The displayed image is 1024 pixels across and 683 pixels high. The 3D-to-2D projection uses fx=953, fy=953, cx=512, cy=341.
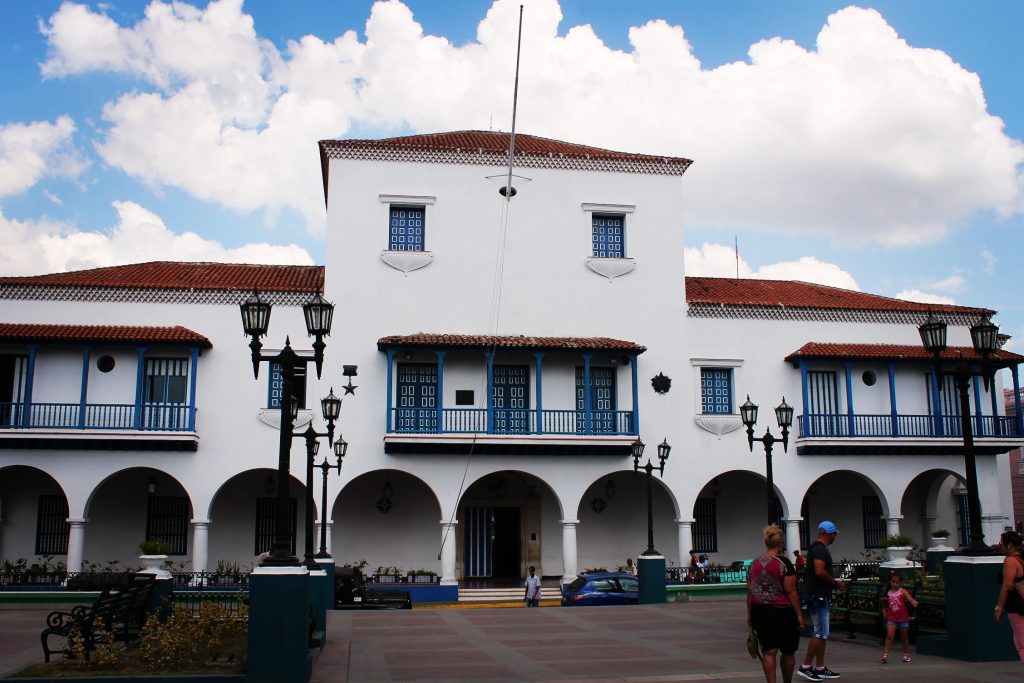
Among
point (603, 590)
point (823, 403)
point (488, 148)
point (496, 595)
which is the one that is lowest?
point (496, 595)

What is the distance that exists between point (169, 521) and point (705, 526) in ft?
50.5

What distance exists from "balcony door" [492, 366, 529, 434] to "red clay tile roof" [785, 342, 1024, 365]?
7783 millimetres

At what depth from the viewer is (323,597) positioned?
14.2 metres

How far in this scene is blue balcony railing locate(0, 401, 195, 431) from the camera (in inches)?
948

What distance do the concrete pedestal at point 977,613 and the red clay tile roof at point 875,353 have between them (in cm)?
1619

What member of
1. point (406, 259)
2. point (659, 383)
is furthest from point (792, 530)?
point (406, 259)

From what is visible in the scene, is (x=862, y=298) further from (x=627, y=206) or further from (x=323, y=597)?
(x=323, y=597)

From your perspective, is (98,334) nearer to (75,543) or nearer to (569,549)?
(75,543)

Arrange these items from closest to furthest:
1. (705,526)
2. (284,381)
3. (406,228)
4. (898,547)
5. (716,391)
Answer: (284,381), (898,547), (406,228), (716,391), (705,526)

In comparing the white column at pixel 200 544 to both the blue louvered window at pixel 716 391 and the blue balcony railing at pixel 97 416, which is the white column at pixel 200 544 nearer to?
the blue balcony railing at pixel 97 416

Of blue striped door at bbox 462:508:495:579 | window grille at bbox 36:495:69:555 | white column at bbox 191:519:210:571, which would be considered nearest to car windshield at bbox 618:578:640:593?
blue striped door at bbox 462:508:495:579

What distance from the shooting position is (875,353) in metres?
27.4

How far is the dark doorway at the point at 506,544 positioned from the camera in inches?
1086

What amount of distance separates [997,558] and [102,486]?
22.3 metres
